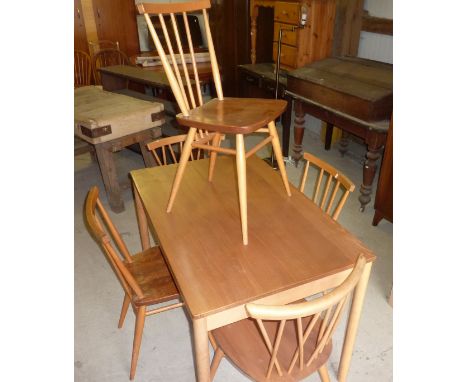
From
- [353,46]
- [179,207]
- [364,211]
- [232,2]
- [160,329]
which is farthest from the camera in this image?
[232,2]

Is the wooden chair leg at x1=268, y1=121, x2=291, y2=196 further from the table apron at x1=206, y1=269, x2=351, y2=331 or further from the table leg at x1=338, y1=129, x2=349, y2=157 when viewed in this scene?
the table leg at x1=338, y1=129, x2=349, y2=157

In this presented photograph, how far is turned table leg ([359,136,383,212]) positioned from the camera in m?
2.29

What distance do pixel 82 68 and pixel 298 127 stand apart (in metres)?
2.85

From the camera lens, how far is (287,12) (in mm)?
3094

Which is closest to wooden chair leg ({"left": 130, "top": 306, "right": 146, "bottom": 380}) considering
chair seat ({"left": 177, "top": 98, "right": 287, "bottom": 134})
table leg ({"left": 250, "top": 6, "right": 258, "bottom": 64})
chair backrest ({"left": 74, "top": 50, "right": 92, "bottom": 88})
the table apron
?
the table apron

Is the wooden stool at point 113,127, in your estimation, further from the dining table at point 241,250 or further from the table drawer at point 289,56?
the table drawer at point 289,56

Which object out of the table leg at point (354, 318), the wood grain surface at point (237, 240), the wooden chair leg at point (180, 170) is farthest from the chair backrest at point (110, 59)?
the table leg at point (354, 318)

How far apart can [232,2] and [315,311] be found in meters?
3.83

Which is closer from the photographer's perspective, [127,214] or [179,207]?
[179,207]

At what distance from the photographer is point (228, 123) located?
4.06 feet

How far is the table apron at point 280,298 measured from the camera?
0.98 metres
